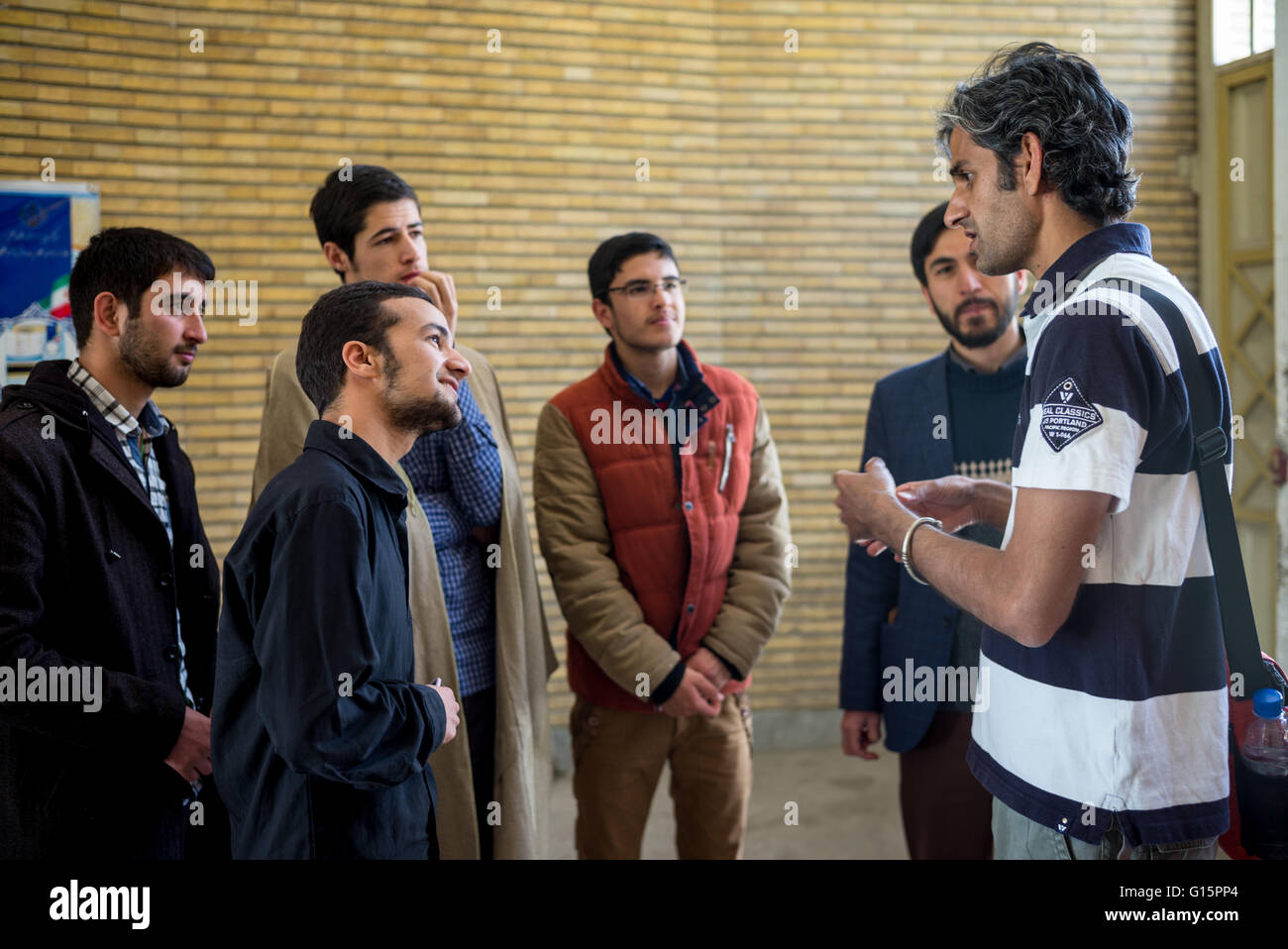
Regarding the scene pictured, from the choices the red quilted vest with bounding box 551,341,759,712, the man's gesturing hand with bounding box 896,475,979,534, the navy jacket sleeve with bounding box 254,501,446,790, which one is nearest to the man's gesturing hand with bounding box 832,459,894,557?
the man's gesturing hand with bounding box 896,475,979,534

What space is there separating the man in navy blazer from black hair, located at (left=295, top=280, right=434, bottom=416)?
171 cm

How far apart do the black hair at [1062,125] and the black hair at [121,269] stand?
1961 mm

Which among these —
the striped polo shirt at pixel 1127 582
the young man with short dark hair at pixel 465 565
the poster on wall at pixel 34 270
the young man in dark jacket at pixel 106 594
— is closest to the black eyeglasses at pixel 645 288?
the young man with short dark hair at pixel 465 565

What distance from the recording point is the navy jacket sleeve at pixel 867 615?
3.18 metres

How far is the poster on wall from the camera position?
5.10 m

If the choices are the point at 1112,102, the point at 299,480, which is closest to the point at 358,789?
the point at 299,480

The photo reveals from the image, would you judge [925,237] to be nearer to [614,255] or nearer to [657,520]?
[614,255]

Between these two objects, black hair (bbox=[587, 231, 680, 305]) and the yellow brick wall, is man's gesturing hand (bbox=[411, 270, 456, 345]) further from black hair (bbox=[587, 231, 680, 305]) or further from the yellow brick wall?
the yellow brick wall

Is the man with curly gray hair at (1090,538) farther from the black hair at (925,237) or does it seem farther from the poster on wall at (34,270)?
the poster on wall at (34,270)

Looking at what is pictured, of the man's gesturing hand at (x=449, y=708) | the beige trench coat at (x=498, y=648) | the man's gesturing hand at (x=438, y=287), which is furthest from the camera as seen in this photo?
the man's gesturing hand at (x=438, y=287)

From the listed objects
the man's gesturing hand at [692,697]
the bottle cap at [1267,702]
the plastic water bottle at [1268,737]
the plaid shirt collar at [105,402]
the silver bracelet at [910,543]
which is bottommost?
the man's gesturing hand at [692,697]

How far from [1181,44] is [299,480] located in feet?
22.1

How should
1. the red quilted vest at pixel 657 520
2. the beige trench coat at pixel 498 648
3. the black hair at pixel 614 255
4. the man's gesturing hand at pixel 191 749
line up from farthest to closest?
1. the black hair at pixel 614 255
2. the red quilted vest at pixel 657 520
3. the beige trench coat at pixel 498 648
4. the man's gesturing hand at pixel 191 749
